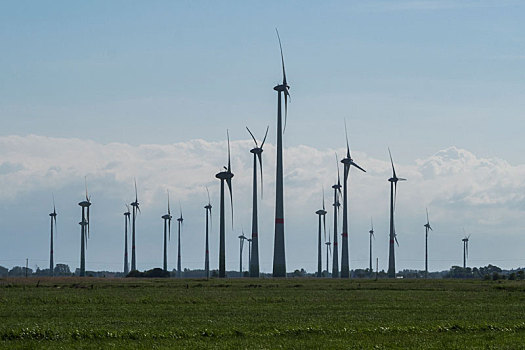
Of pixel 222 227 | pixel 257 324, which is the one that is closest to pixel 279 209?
pixel 222 227

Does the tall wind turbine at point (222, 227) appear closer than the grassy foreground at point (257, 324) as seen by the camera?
No

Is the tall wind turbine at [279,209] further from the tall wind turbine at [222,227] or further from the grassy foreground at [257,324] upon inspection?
the grassy foreground at [257,324]

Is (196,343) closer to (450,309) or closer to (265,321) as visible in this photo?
(265,321)

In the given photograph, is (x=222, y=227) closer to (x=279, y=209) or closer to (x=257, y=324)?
(x=279, y=209)

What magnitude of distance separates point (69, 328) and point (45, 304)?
23935 millimetres

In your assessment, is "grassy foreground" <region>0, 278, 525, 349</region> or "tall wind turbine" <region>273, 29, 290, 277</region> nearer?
"grassy foreground" <region>0, 278, 525, 349</region>

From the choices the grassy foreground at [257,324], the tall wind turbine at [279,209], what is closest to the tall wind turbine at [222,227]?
the tall wind turbine at [279,209]

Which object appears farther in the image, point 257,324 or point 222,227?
point 222,227

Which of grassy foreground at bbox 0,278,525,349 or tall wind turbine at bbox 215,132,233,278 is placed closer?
grassy foreground at bbox 0,278,525,349

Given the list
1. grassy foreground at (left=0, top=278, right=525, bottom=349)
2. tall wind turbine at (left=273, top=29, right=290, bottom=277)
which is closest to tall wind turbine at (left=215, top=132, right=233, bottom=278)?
tall wind turbine at (left=273, top=29, right=290, bottom=277)

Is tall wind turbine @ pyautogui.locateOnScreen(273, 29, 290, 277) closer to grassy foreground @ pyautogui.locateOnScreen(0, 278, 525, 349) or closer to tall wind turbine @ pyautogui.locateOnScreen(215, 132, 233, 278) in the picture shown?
tall wind turbine @ pyautogui.locateOnScreen(215, 132, 233, 278)

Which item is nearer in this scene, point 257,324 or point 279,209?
point 257,324

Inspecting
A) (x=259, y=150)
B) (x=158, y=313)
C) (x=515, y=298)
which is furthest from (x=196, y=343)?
(x=259, y=150)

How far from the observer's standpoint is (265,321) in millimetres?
52438
